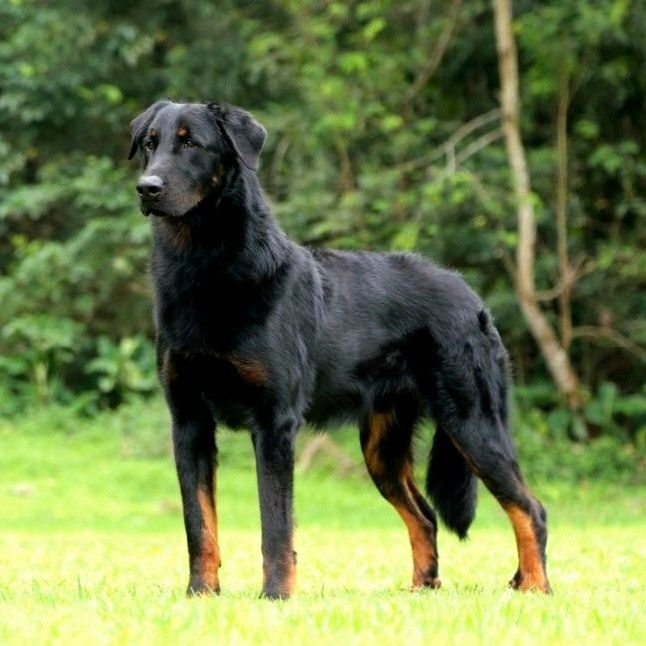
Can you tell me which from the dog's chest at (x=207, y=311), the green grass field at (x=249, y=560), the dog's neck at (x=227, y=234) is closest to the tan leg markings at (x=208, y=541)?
the green grass field at (x=249, y=560)

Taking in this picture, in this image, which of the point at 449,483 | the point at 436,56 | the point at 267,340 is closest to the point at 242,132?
the point at 267,340

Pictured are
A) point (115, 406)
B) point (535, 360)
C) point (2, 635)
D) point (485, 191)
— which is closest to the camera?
point (2, 635)

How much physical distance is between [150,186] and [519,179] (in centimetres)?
958

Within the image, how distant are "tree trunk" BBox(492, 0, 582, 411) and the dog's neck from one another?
8.97 meters

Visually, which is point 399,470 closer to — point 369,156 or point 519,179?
point 519,179

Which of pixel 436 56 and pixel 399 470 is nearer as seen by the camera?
pixel 399 470

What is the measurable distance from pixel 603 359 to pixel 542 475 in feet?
8.62

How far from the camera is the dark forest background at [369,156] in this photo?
14.9 metres

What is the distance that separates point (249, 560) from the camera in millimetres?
8250

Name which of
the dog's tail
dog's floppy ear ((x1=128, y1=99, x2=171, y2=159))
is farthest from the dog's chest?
the dog's tail

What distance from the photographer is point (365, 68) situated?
14.9 meters

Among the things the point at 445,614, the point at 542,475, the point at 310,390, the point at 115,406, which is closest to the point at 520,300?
the point at 542,475

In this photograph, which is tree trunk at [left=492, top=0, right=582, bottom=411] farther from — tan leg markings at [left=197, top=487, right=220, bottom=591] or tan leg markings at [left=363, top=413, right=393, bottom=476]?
tan leg markings at [left=197, top=487, right=220, bottom=591]

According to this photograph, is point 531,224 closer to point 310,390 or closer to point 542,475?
point 542,475
